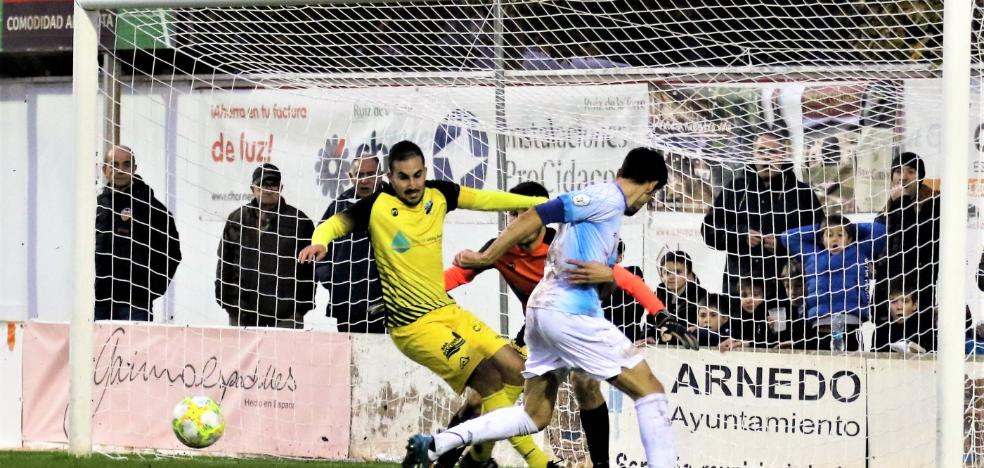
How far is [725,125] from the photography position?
10.7m

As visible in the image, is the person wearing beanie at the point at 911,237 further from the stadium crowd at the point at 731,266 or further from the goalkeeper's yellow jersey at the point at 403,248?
the goalkeeper's yellow jersey at the point at 403,248

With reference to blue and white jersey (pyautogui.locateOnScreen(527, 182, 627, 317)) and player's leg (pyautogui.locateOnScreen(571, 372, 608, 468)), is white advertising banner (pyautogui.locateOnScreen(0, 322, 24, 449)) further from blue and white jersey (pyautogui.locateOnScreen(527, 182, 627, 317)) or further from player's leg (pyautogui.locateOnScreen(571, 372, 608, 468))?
blue and white jersey (pyautogui.locateOnScreen(527, 182, 627, 317))

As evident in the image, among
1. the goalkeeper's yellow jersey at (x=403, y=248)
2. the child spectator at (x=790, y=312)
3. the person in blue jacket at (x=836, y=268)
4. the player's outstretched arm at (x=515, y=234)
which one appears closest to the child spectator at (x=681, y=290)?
the child spectator at (x=790, y=312)

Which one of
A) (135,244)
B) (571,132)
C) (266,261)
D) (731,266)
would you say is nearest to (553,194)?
(571,132)

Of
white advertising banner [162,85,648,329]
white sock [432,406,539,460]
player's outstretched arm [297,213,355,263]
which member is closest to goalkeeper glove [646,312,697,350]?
white sock [432,406,539,460]

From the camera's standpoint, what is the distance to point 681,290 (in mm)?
10336

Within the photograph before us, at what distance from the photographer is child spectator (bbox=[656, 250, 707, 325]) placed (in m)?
10.3

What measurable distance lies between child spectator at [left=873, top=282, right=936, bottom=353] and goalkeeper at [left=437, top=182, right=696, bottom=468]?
5.59 ft

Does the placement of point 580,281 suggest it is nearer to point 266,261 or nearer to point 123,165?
point 266,261

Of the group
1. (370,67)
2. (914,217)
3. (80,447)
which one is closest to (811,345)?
(914,217)

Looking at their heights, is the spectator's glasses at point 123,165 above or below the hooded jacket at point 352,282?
above

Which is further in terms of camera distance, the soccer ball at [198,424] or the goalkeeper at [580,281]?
the soccer ball at [198,424]

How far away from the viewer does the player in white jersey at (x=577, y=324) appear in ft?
25.1

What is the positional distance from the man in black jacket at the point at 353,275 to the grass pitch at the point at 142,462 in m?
1.15
